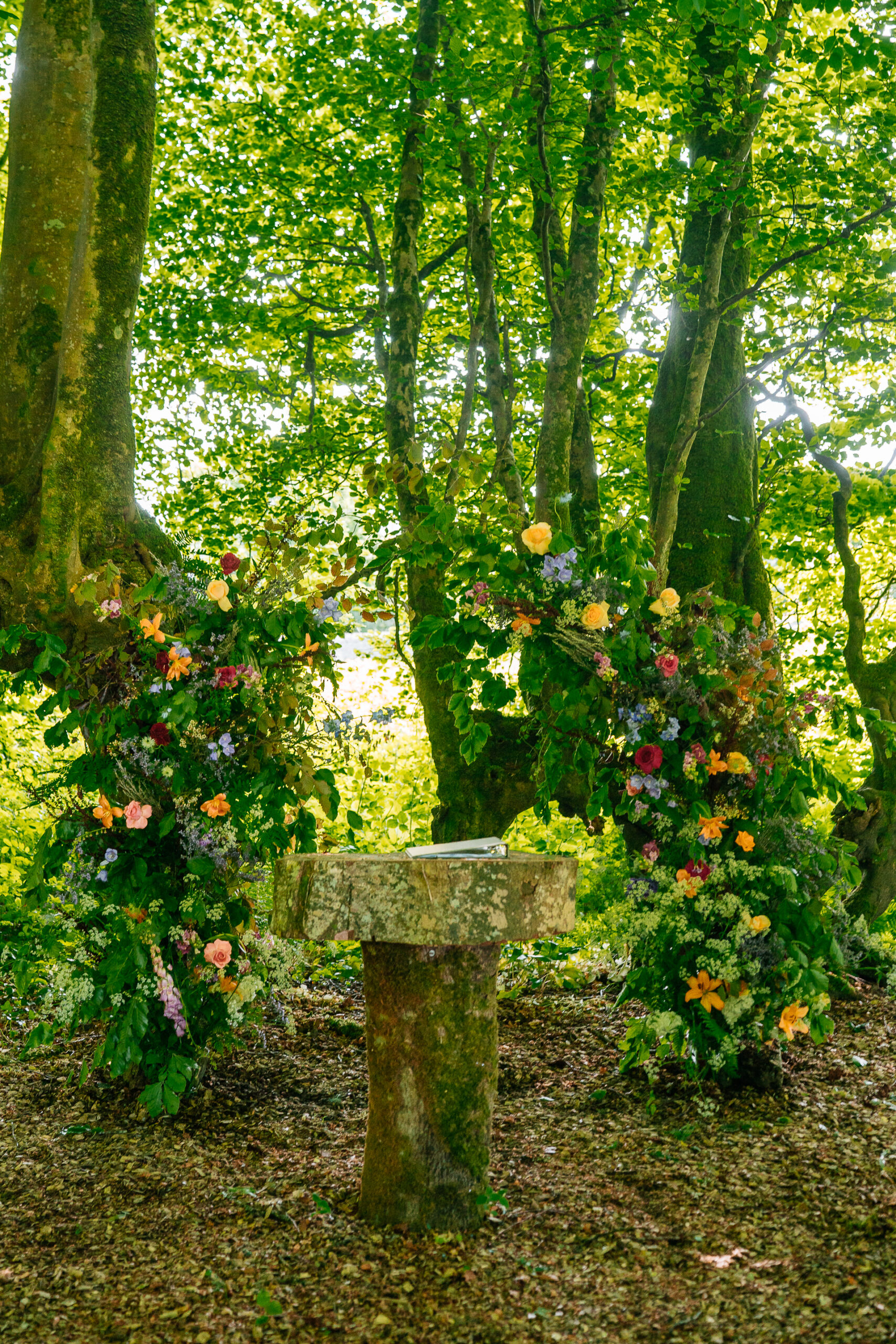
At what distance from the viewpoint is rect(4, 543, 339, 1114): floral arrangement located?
3807mm

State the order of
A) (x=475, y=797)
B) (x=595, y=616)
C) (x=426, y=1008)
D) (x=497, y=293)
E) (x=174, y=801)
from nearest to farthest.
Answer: (x=426, y=1008), (x=595, y=616), (x=174, y=801), (x=475, y=797), (x=497, y=293)

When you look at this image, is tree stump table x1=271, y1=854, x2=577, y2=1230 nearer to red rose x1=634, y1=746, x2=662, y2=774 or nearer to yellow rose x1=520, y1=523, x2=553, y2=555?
red rose x1=634, y1=746, x2=662, y2=774

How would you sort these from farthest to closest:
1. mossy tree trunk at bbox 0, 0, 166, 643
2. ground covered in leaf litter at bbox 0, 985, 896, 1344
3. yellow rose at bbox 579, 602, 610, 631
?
1. mossy tree trunk at bbox 0, 0, 166, 643
2. yellow rose at bbox 579, 602, 610, 631
3. ground covered in leaf litter at bbox 0, 985, 896, 1344

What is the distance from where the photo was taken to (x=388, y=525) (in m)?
9.65

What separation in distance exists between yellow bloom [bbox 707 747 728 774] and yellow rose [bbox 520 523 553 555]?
1014mm

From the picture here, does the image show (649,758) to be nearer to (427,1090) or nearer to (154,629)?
(427,1090)

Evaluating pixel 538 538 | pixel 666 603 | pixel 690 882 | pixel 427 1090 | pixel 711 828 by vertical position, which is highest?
pixel 538 538

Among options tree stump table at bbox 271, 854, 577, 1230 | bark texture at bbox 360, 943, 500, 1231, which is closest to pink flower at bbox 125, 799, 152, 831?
tree stump table at bbox 271, 854, 577, 1230

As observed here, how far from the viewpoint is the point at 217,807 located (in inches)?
151

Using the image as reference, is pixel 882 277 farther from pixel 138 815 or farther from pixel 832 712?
pixel 138 815

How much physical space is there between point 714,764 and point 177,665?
206cm

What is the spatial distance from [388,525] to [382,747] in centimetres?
350

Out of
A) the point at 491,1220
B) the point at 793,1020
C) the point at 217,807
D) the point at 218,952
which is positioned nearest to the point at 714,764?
the point at 793,1020

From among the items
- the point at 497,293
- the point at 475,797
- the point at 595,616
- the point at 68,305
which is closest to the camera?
the point at 595,616
